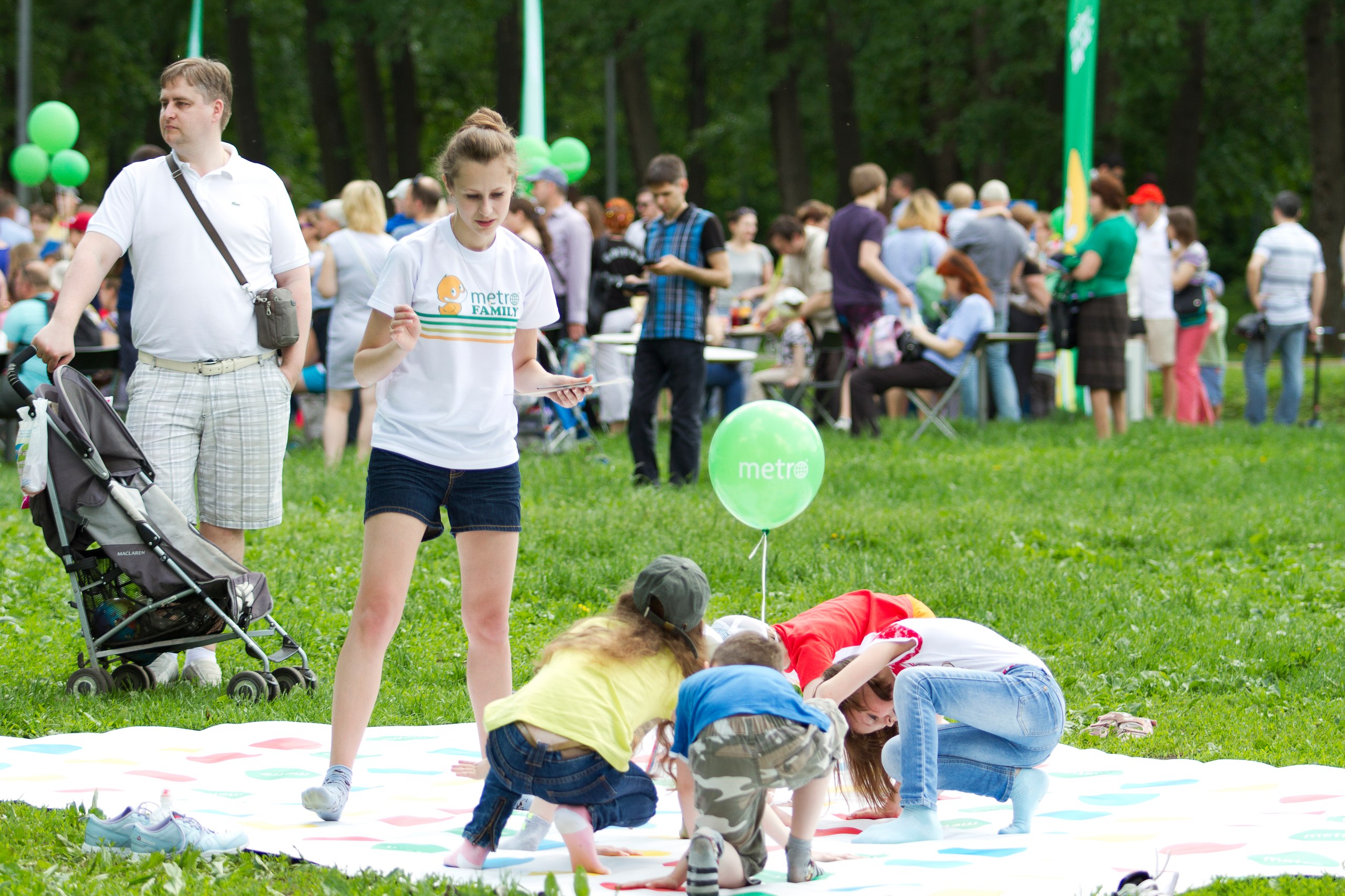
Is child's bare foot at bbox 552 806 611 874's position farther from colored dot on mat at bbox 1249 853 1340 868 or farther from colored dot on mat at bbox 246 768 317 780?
colored dot on mat at bbox 1249 853 1340 868

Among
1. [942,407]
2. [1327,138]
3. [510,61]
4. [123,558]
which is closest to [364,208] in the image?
[942,407]

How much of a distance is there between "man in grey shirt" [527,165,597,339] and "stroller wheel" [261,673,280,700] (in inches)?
239

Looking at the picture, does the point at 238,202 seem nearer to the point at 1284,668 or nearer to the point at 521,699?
the point at 521,699

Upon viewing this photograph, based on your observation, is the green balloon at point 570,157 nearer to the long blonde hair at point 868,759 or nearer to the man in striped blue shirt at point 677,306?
the man in striped blue shirt at point 677,306

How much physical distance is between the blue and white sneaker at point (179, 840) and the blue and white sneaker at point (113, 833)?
1cm

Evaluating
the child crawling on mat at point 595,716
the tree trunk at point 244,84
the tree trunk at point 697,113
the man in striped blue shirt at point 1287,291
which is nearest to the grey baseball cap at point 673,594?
the child crawling on mat at point 595,716

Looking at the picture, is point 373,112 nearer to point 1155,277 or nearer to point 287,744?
point 1155,277

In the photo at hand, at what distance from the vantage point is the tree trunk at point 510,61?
27266mm

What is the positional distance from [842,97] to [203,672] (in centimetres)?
2269

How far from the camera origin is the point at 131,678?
18.8 feet

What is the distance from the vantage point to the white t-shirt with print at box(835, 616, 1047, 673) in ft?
14.3

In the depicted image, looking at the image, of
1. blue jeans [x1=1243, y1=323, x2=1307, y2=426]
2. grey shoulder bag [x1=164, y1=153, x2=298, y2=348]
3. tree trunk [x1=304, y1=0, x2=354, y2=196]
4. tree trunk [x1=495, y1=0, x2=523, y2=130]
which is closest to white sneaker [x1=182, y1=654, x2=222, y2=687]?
grey shoulder bag [x1=164, y1=153, x2=298, y2=348]

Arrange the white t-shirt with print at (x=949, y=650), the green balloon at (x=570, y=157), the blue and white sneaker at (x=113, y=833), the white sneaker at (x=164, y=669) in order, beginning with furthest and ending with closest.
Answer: the green balloon at (x=570, y=157) → the white sneaker at (x=164, y=669) → the white t-shirt with print at (x=949, y=650) → the blue and white sneaker at (x=113, y=833)

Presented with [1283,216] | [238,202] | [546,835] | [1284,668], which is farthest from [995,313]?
[546,835]
